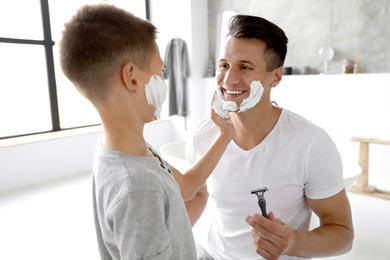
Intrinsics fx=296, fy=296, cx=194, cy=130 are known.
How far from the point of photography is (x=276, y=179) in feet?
3.44

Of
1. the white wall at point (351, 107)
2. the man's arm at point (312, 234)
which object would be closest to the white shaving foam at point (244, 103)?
the man's arm at point (312, 234)

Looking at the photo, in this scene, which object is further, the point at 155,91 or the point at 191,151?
the point at 191,151

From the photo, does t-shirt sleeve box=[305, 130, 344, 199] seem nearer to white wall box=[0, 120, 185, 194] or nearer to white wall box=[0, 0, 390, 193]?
white wall box=[0, 0, 390, 193]

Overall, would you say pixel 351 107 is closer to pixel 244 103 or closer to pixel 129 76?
pixel 244 103

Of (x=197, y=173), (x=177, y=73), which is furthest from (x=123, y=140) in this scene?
(x=177, y=73)

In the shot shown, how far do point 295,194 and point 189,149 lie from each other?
468 millimetres

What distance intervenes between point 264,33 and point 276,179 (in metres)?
0.55

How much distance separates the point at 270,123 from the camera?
1147 mm

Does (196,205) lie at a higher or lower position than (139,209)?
lower

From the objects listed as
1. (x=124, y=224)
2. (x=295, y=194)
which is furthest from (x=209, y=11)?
(x=124, y=224)

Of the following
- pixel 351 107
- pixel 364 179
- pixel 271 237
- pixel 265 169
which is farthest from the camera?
pixel 351 107

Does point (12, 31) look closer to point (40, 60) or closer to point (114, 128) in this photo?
point (40, 60)

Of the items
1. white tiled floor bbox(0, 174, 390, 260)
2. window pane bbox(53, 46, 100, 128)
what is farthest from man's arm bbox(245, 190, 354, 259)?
window pane bbox(53, 46, 100, 128)

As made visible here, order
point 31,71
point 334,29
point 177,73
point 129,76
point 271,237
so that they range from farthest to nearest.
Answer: point 177,73 < point 31,71 < point 334,29 < point 271,237 < point 129,76
